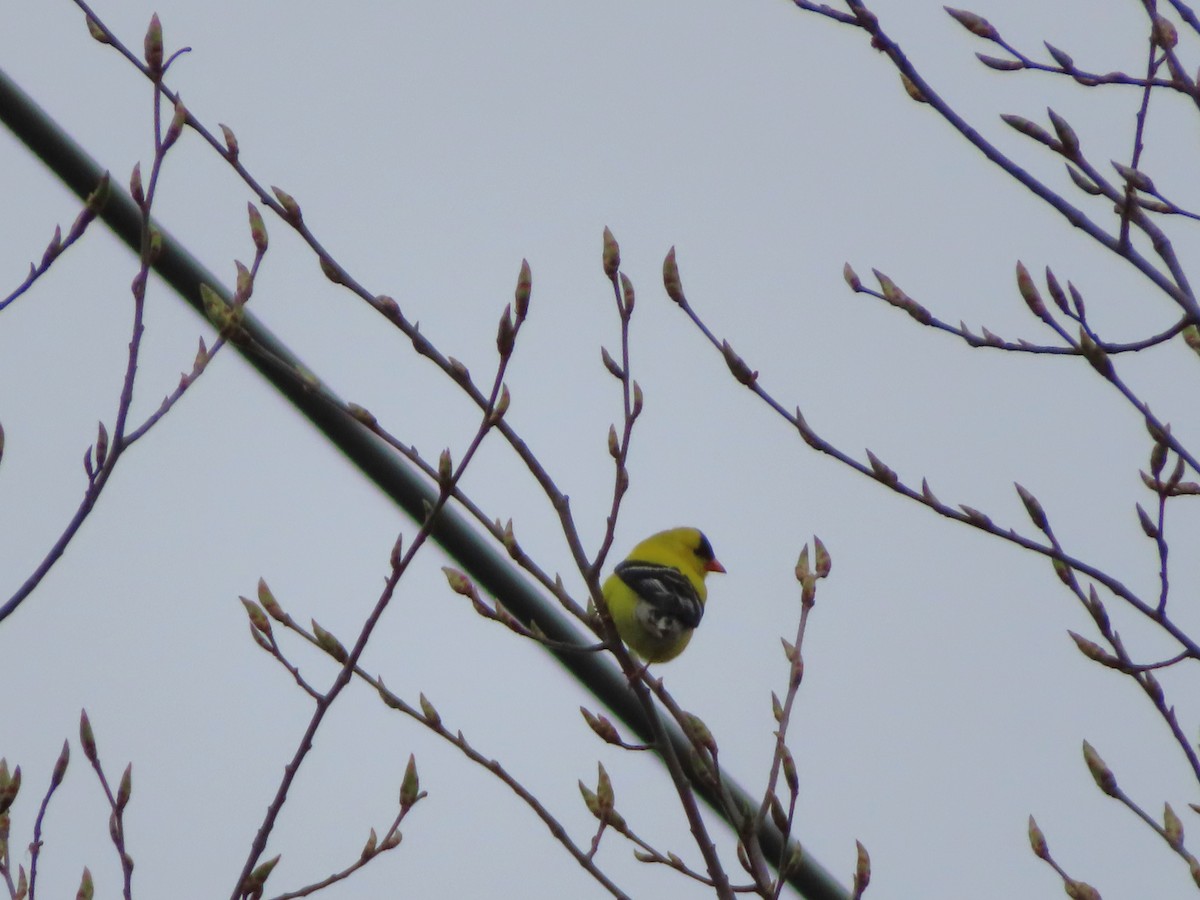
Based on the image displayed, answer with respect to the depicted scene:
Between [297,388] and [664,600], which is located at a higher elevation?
[664,600]

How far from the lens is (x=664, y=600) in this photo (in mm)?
5820

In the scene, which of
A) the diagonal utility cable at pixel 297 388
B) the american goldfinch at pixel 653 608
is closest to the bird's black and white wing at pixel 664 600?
the american goldfinch at pixel 653 608

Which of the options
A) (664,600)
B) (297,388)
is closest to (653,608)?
(664,600)

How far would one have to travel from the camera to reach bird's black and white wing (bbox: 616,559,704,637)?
5805mm

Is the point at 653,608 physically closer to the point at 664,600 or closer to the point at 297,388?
the point at 664,600

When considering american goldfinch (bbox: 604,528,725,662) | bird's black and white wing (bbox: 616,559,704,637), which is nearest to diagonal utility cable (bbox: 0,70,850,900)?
american goldfinch (bbox: 604,528,725,662)

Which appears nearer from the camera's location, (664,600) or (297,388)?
(297,388)

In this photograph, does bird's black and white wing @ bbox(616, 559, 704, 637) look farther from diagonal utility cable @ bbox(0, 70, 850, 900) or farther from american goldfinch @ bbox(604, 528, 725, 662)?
diagonal utility cable @ bbox(0, 70, 850, 900)

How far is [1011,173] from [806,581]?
1.02m

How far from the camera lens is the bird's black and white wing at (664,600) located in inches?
229

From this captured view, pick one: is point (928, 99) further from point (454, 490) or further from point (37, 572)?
point (37, 572)

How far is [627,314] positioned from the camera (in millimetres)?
2369

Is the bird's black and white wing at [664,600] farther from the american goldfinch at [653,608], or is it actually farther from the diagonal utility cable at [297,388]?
the diagonal utility cable at [297,388]

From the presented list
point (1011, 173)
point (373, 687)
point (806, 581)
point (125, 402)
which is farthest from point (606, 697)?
point (1011, 173)
